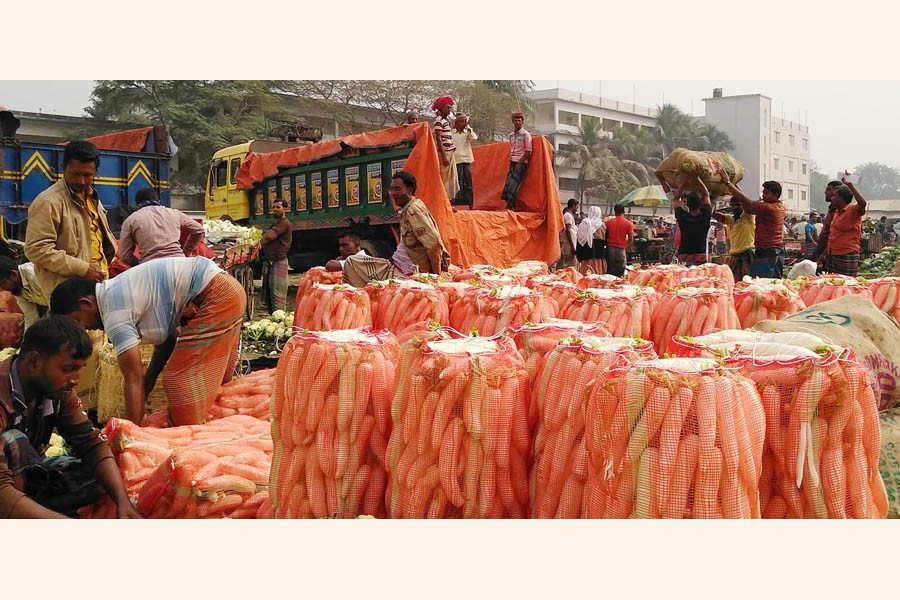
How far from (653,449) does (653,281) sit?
330 centimetres

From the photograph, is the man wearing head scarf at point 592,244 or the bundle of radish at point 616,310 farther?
the man wearing head scarf at point 592,244

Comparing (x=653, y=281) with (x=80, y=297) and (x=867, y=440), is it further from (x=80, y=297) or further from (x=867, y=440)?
(x=80, y=297)

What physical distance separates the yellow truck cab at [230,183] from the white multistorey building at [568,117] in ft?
94.4

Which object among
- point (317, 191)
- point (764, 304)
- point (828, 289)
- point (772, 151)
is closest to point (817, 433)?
point (764, 304)

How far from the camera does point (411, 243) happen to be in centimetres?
545

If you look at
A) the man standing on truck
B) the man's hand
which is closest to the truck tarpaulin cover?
the man standing on truck

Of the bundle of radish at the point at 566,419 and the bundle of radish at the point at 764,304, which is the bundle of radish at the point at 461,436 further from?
the bundle of radish at the point at 764,304

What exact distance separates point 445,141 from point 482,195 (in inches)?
96.5

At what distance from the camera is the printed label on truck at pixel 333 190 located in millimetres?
10070

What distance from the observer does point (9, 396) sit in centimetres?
233

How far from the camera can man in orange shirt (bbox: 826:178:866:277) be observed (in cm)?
734

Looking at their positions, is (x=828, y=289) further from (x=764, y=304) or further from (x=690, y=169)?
(x=690, y=169)

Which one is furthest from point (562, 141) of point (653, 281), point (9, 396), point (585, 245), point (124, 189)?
point (9, 396)

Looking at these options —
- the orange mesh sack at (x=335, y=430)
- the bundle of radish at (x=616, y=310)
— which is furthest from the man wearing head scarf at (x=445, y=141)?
the orange mesh sack at (x=335, y=430)
